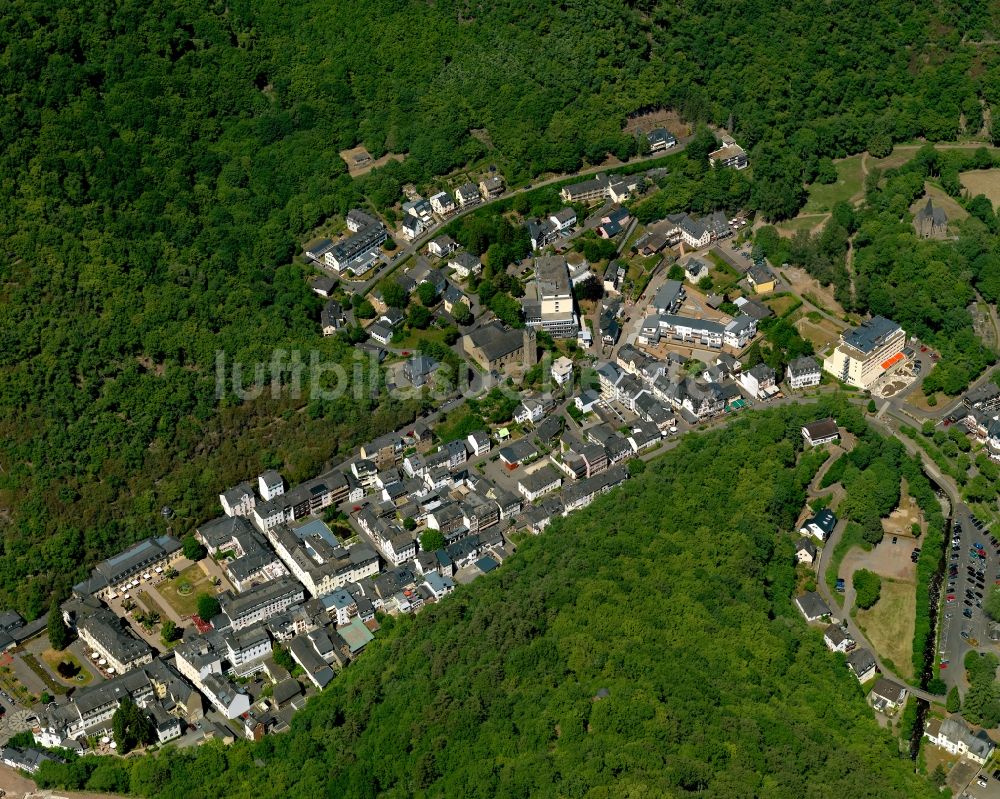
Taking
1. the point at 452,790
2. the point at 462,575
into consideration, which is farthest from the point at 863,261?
the point at 452,790

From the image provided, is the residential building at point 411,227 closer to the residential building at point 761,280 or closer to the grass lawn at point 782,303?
the residential building at point 761,280

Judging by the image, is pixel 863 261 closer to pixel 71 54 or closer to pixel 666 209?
pixel 666 209

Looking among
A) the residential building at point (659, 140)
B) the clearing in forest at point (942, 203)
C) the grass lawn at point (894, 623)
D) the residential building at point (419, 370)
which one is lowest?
the grass lawn at point (894, 623)

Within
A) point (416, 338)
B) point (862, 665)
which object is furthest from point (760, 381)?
Answer: point (416, 338)

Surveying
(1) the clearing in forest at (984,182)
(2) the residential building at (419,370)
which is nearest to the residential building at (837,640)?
(2) the residential building at (419,370)

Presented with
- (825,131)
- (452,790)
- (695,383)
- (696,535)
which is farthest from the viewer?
(825,131)

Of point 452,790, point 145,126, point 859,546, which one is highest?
point 145,126
